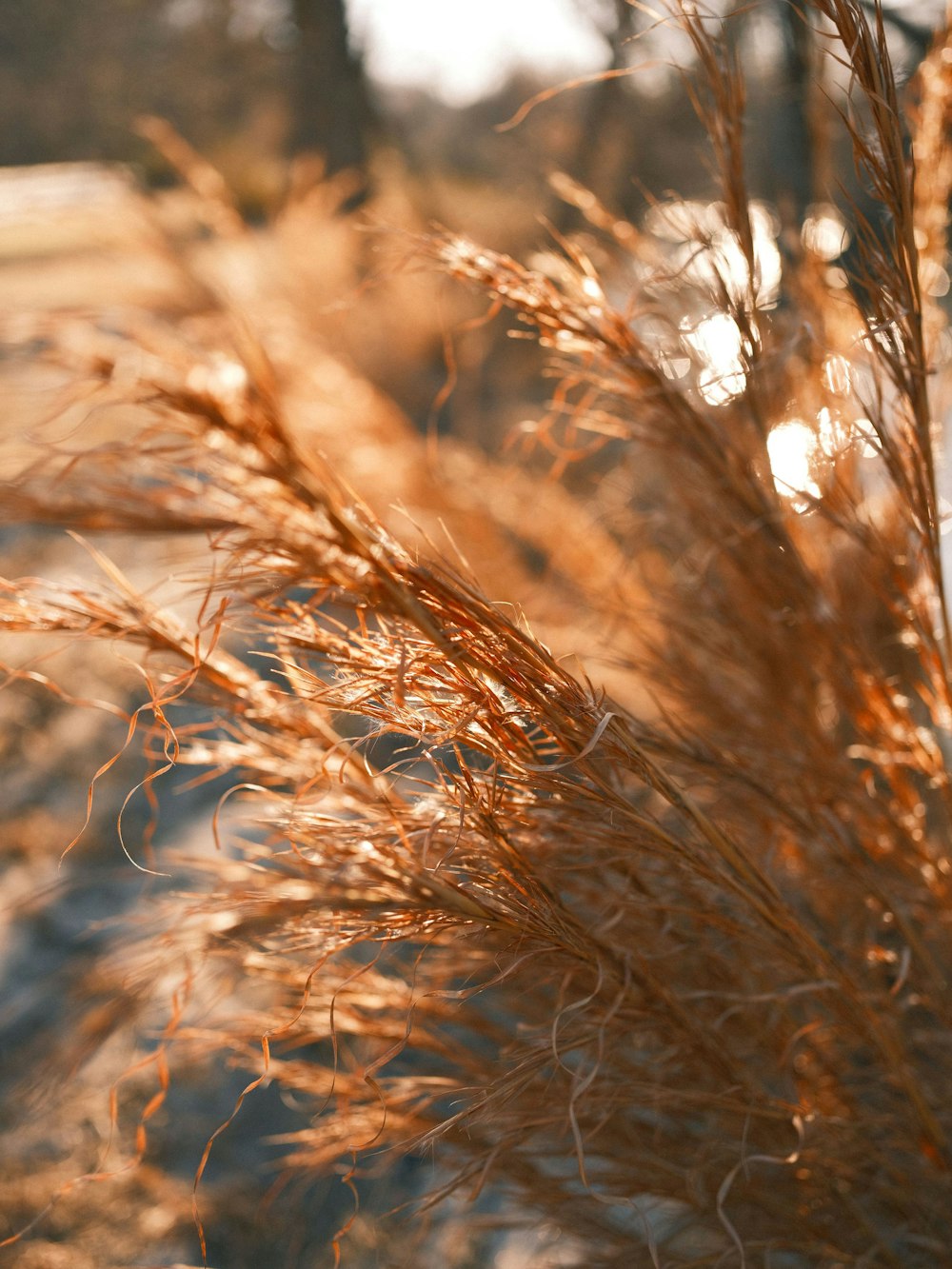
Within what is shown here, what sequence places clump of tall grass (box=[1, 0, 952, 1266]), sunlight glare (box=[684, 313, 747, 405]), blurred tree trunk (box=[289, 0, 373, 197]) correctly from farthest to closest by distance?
1. blurred tree trunk (box=[289, 0, 373, 197])
2. sunlight glare (box=[684, 313, 747, 405])
3. clump of tall grass (box=[1, 0, 952, 1266])

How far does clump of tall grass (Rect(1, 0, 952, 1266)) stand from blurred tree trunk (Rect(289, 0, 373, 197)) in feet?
18.6

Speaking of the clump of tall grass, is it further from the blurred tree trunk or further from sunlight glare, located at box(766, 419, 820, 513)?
the blurred tree trunk

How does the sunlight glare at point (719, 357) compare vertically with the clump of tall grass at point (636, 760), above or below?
above

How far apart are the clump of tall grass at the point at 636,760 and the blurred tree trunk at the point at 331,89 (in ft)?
18.6

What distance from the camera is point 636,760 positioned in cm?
62

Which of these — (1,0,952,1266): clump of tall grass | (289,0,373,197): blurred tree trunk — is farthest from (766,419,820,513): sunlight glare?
(289,0,373,197): blurred tree trunk

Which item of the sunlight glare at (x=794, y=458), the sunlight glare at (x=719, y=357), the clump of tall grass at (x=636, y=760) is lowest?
the clump of tall grass at (x=636, y=760)

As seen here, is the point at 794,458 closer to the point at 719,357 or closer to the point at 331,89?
the point at 719,357

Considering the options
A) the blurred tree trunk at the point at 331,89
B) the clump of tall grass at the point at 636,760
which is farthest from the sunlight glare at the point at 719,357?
the blurred tree trunk at the point at 331,89

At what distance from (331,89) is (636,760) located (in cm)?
661

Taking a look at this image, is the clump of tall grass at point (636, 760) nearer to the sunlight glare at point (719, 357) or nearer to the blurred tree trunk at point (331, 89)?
the sunlight glare at point (719, 357)

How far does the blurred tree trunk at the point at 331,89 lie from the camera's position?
239 inches

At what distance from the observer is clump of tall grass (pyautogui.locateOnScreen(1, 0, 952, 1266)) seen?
0.62 m

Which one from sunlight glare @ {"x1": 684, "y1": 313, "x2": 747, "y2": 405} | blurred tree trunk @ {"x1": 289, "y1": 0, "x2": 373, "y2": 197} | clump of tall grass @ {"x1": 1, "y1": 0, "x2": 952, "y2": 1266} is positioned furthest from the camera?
blurred tree trunk @ {"x1": 289, "y1": 0, "x2": 373, "y2": 197}
